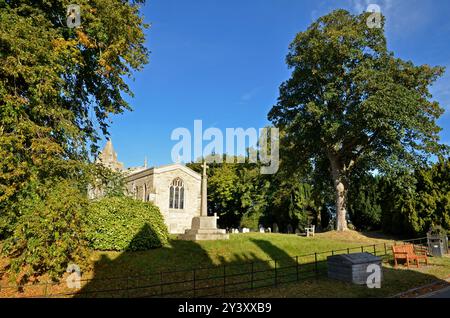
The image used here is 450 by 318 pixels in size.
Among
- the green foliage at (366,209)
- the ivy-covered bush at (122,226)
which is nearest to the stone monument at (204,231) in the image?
the ivy-covered bush at (122,226)

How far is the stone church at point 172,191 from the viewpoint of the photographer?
38.5m

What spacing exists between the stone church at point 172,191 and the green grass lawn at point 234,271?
18.3 metres

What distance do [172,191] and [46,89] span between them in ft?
96.2

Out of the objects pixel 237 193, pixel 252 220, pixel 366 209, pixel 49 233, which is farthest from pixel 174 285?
pixel 237 193

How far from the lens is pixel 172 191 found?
39750mm

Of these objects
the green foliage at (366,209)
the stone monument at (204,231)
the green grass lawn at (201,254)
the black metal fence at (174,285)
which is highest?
the green foliage at (366,209)

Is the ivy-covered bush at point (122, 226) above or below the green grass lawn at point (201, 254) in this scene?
above

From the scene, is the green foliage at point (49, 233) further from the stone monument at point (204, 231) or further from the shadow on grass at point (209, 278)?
the stone monument at point (204, 231)

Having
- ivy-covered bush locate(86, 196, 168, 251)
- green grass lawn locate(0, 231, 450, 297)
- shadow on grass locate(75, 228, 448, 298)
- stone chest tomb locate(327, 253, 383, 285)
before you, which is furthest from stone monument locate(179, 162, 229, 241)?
stone chest tomb locate(327, 253, 383, 285)

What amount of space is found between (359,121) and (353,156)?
218 inches

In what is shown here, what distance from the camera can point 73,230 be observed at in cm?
1201

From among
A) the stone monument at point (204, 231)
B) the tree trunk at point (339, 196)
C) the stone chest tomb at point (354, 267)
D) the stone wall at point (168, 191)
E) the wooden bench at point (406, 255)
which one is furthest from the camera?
the stone wall at point (168, 191)
